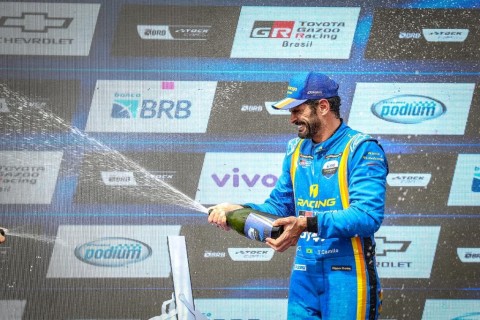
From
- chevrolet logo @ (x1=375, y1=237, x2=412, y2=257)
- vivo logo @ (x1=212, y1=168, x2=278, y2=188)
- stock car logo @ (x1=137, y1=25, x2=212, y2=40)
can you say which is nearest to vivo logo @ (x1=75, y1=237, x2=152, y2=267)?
vivo logo @ (x1=212, y1=168, x2=278, y2=188)

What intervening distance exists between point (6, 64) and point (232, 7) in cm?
147

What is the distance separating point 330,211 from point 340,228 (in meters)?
0.16

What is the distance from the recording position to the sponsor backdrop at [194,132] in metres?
5.79

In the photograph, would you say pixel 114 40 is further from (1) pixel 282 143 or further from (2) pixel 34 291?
(2) pixel 34 291

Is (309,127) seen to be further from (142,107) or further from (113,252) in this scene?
(113,252)

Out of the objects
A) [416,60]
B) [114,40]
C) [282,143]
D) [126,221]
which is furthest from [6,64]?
[416,60]

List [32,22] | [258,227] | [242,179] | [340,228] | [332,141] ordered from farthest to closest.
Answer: [242,179] < [32,22] < [332,141] < [258,227] < [340,228]

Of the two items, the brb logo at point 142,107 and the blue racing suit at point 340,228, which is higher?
the brb logo at point 142,107

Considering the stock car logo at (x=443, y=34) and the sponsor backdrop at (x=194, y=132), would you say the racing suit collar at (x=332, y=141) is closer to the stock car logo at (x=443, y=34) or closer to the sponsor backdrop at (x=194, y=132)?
the sponsor backdrop at (x=194, y=132)

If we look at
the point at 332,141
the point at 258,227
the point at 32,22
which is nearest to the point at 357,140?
the point at 332,141

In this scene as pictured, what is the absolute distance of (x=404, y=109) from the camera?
19.4 feet

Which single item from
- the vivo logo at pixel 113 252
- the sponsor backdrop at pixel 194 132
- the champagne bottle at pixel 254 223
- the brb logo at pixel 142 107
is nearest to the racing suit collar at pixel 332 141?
the champagne bottle at pixel 254 223

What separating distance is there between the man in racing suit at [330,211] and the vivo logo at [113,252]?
71.0 inches

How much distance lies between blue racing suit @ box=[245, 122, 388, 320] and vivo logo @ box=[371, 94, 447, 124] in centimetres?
183
